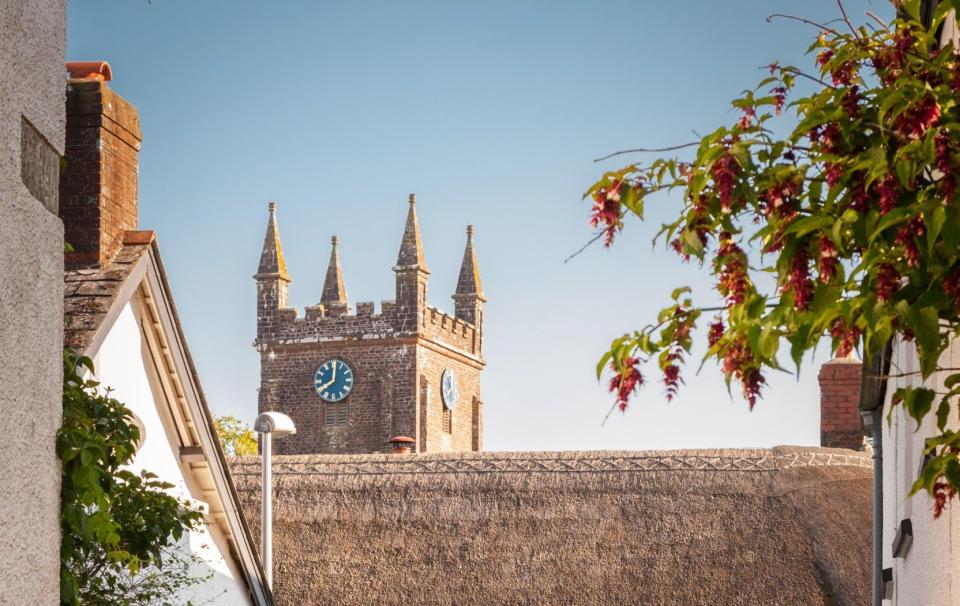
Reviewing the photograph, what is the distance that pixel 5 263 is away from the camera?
161 inches

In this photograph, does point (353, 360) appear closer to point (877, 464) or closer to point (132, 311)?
point (132, 311)

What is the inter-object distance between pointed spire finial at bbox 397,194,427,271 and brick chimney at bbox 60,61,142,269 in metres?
50.3

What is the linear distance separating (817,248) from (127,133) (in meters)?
8.99

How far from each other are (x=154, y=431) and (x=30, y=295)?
7356mm

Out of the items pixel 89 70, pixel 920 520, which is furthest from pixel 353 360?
pixel 920 520

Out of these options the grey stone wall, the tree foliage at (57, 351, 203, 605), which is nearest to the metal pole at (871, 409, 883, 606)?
the tree foliage at (57, 351, 203, 605)

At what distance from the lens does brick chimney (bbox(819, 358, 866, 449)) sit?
18000 millimetres

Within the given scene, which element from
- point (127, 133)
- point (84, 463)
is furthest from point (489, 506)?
point (84, 463)

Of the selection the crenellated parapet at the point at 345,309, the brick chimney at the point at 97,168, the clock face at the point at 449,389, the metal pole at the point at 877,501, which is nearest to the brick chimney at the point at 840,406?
the metal pole at the point at 877,501

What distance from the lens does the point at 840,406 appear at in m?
19.2

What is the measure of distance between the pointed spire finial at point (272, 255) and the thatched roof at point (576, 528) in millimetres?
44178

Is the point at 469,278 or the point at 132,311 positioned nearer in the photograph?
the point at 132,311

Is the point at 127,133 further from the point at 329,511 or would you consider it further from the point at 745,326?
the point at 745,326

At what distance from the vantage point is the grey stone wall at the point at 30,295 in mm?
4078
